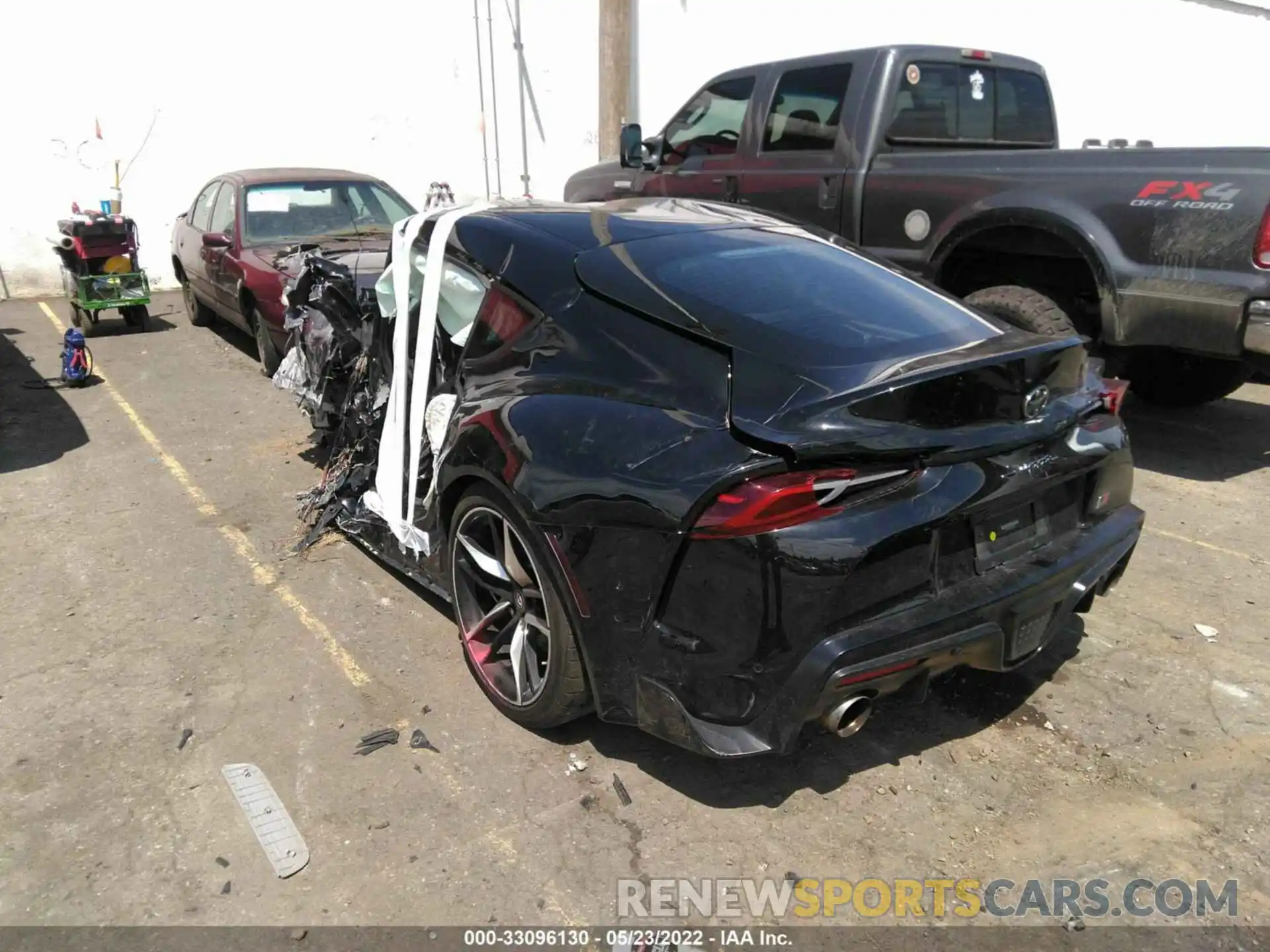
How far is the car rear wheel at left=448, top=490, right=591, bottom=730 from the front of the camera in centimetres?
283

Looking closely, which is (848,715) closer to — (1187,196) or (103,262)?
(1187,196)

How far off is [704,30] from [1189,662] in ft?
38.4

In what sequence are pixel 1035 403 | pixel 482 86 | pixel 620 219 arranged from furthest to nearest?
pixel 482 86 → pixel 620 219 → pixel 1035 403

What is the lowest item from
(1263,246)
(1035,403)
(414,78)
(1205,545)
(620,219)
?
(1205,545)

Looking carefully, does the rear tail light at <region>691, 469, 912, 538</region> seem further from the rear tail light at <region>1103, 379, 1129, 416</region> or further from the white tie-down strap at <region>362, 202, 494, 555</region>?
the white tie-down strap at <region>362, 202, 494, 555</region>

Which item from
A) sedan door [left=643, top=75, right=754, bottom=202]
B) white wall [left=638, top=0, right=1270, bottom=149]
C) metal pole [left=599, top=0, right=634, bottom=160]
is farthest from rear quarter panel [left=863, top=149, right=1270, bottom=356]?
white wall [left=638, top=0, right=1270, bottom=149]

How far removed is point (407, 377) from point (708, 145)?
426cm

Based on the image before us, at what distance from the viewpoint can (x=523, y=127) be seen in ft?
43.1

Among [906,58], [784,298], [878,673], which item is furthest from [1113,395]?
[906,58]

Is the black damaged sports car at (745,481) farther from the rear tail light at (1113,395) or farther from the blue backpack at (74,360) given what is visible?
the blue backpack at (74,360)

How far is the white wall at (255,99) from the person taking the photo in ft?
36.2

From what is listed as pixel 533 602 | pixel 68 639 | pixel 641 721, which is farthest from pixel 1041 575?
pixel 68 639

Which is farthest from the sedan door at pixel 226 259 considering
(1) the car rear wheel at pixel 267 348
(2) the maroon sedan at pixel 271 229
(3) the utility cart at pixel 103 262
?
(3) the utility cart at pixel 103 262

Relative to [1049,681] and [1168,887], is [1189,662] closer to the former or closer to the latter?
[1049,681]
